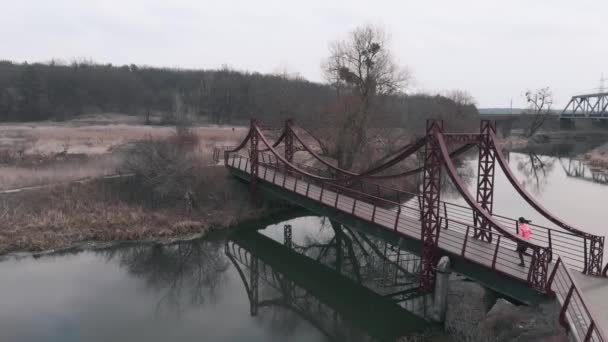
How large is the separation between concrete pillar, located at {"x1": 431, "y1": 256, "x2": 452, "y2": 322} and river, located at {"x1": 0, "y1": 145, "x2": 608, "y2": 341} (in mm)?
707

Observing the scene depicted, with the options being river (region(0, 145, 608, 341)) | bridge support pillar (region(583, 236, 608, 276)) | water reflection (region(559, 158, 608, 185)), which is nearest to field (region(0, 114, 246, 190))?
river (region(0, 145, 608, 341))

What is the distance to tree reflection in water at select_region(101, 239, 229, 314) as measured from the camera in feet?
48.1

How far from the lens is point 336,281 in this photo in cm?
1580

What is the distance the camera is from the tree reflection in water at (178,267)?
14664 mm

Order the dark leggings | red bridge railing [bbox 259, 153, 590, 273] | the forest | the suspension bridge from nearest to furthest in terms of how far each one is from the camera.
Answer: the suspension bridge
the dark leggings
red bridge railing [bbox 259, 153, 590, 273]
the forest

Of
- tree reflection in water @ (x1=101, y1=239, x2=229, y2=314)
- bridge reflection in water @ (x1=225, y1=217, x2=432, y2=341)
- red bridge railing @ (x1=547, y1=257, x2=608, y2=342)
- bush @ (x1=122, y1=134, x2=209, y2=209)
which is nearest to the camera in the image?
red bridge railing @ (x1=547, y1=257, x2=608, y2=342)

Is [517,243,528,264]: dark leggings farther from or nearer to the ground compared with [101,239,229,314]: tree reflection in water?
farther from the ground

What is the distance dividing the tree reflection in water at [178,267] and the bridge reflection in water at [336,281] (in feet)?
3.21

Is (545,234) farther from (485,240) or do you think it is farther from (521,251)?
(521,251)

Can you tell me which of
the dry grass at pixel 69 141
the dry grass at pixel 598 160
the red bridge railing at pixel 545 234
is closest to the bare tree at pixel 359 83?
the red bridge railing at pixel 545 234

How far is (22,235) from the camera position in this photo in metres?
17.4

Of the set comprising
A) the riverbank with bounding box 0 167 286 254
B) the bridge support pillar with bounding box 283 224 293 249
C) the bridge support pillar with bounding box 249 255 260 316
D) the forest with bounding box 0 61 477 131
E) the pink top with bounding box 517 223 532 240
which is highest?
the forest with bounding box 0 61 477 131

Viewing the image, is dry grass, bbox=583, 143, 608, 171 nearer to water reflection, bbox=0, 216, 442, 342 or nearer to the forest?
the forest

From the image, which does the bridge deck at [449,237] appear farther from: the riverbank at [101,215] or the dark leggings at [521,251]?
the riverbank at [101,215]
